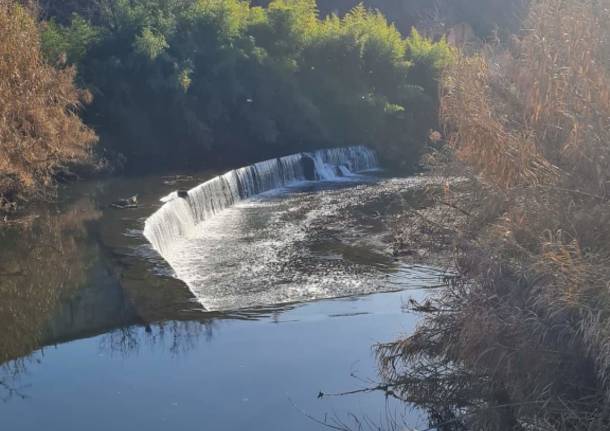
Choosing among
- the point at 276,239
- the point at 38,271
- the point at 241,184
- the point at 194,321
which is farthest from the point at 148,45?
the point at 194,321

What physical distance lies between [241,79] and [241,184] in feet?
16.6

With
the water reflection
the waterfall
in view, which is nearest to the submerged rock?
the water reflection

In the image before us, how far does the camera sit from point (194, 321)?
786 centimetres

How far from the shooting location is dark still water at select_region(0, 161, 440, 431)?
6207 millimetres

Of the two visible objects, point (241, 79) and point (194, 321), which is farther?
point (241, 79)

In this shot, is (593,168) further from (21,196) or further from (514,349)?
(21,196)

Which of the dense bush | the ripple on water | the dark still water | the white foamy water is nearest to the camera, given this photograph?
the dark still water

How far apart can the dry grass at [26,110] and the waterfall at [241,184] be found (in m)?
1.78

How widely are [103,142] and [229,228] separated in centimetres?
584

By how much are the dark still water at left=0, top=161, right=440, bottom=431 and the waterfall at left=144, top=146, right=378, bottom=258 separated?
0.95 feet

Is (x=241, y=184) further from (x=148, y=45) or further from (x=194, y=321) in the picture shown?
(x=194, y=321)

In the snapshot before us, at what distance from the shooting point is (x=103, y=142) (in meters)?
17.9

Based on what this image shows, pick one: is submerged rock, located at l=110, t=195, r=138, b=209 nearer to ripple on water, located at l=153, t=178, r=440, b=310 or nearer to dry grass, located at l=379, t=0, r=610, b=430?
ripple on water, located at l=153, t=178, r=440, b=310

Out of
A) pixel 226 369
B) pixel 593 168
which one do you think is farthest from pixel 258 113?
pixel 593 168
